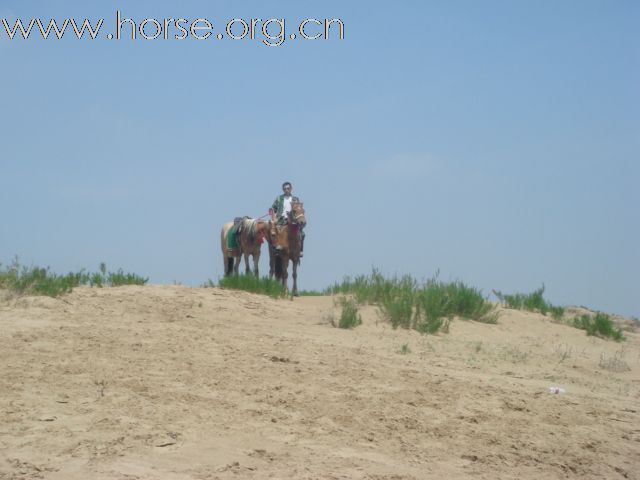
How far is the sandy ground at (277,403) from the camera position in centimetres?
530

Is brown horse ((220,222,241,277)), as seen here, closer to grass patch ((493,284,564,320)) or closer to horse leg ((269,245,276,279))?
horse leg ((269,245,276,279))

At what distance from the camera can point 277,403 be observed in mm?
6480

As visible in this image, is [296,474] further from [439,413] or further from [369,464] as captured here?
[439,413]

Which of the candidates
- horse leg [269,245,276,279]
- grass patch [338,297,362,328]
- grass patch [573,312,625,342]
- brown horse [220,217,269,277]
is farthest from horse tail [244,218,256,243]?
grass patch [573,312,625,342]

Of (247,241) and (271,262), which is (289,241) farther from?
(247,241)

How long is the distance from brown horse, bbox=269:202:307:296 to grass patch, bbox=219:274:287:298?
8.04 feet

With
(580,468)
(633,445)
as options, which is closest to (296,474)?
(580,468)

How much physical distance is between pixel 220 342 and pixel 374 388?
1.82 m

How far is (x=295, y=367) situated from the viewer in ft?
24.7

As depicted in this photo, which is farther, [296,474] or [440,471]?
[440,471]

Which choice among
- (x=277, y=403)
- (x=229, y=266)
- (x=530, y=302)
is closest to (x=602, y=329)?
(x=530, y=302)

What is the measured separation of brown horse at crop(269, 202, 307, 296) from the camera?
1630 cm

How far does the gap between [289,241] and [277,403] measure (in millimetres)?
10116

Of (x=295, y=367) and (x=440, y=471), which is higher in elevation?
(x=295, y=367)
